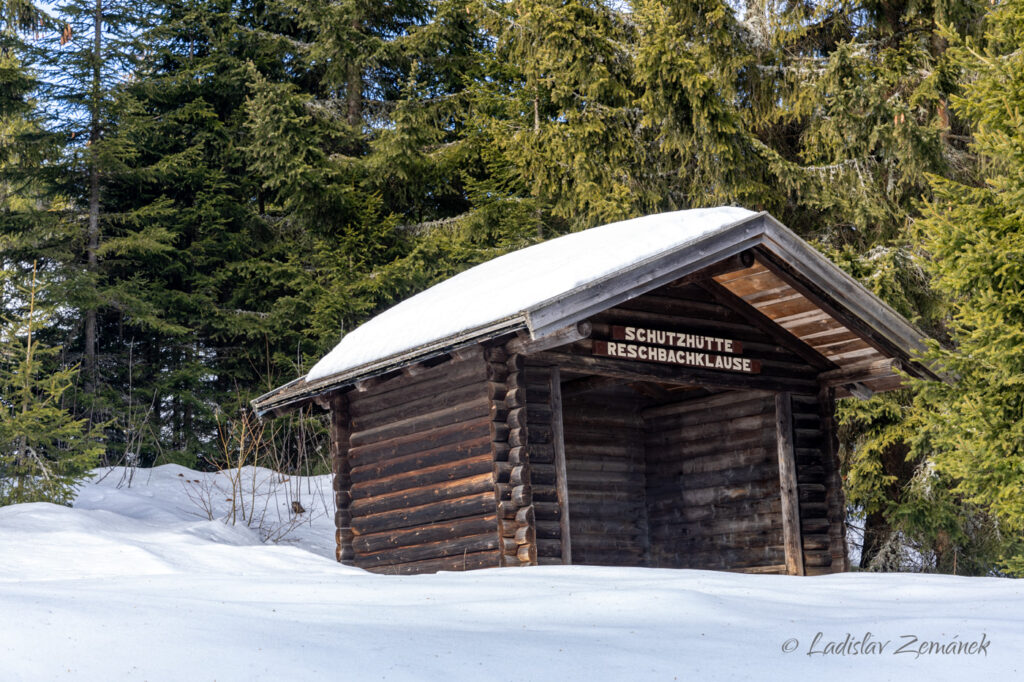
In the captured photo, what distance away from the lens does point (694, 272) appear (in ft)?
40.6

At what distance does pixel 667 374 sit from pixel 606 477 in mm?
3360

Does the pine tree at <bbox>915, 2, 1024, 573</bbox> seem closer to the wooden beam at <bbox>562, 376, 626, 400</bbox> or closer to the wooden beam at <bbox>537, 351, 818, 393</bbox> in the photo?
the wooden beam at <bbox>537, 351, 818, 393</bbox>

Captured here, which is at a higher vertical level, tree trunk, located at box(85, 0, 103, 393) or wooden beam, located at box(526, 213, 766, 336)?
tree trunk, located at box(85, 0, 103, 393)

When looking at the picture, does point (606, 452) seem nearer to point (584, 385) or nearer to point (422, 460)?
point (584, 385)

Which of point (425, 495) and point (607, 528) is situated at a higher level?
point (425, 495)

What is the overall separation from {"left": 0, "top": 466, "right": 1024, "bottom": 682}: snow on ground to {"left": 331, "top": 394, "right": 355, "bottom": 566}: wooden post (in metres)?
3.13

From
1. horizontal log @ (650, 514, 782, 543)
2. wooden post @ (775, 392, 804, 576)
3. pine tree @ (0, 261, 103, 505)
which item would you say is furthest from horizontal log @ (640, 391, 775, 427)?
pine tree @ (0, 261, 103, 505)

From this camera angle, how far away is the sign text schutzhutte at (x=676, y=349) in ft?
41.1

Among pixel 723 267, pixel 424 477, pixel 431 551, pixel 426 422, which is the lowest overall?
pixel 431 551

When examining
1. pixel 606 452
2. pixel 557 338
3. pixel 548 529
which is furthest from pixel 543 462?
pixel 606 452

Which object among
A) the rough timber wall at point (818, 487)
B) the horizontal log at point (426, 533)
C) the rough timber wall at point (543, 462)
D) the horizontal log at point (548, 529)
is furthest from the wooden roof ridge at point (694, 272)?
the horizontal log at point (548, 529)

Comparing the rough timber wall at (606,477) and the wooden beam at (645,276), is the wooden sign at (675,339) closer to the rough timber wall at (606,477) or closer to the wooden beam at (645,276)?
the wooden beam at (645,276)

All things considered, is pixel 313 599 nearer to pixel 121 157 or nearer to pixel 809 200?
pixel 809 200

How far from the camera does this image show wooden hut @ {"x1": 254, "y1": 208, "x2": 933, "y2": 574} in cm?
1183
